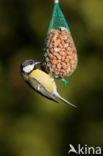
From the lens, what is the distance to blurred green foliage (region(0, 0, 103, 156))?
20.6 feet

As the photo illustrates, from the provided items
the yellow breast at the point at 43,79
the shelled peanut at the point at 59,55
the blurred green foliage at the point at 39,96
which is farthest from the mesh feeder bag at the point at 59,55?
the blurred green foliage at the point at 39,96

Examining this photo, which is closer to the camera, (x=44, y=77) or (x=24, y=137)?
(x=44, y=77)

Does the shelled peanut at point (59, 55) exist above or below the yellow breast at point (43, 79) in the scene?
above

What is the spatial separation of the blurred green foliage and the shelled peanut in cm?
204

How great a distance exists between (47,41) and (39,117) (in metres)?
2.41

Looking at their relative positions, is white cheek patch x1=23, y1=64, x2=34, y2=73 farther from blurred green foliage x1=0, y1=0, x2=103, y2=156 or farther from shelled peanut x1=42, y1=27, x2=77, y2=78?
blurred green foliage x1=0, y1=0, x2=103, y2=156

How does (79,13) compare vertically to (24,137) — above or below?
above

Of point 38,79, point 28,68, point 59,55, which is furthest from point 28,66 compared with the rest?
point 59,55

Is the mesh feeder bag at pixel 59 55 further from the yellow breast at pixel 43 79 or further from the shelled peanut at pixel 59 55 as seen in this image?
the yellow breast at pixel 43 79

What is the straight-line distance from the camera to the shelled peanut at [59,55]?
4.04m

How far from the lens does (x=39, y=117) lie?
21.0ft

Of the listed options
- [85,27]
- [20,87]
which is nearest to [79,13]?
[85,27]

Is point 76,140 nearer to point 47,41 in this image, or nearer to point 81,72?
point 81,72

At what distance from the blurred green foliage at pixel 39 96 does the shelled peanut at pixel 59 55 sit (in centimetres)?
204
